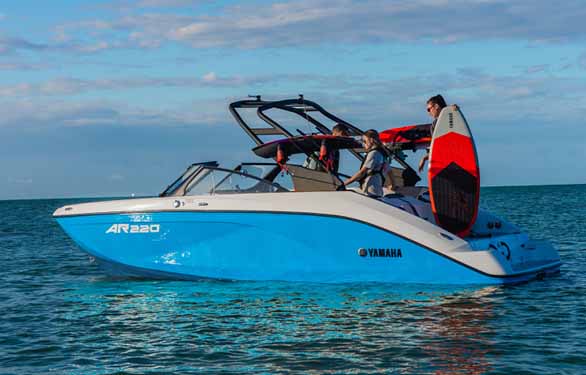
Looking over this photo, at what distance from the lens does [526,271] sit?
10.8 metres

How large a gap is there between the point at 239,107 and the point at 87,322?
203 inches

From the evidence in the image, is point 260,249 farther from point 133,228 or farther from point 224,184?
point 133,228

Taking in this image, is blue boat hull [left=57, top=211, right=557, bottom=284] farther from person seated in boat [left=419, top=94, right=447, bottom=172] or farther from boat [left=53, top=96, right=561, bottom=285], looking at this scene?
person seated in boat [left=419, top=94, right=447, bottom=172]

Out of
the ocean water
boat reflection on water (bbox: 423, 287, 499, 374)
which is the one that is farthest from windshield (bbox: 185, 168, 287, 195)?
boat reflection on water (bbox: 423, 287, 499, 374)

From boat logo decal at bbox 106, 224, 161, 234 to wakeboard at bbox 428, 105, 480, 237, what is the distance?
155 inches

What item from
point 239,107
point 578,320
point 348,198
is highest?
point 239,107

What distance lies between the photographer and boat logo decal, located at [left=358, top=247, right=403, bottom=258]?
10.2 m

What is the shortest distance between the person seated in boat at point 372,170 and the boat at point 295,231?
0.95ft

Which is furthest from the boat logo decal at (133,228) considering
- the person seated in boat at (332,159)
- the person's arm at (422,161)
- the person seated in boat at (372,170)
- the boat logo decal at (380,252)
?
the person's arm at (422,161)

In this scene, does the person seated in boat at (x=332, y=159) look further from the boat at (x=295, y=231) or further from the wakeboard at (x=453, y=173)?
the wakeboard at (x=453, y=173)

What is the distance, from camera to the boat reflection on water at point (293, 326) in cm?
699

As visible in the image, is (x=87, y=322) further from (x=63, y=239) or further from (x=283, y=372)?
(x=63, y=239)

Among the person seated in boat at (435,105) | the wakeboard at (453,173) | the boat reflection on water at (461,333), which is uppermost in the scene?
the person seated in boat at (435,105)

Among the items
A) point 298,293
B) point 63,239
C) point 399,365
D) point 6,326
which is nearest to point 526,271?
point 298,293
